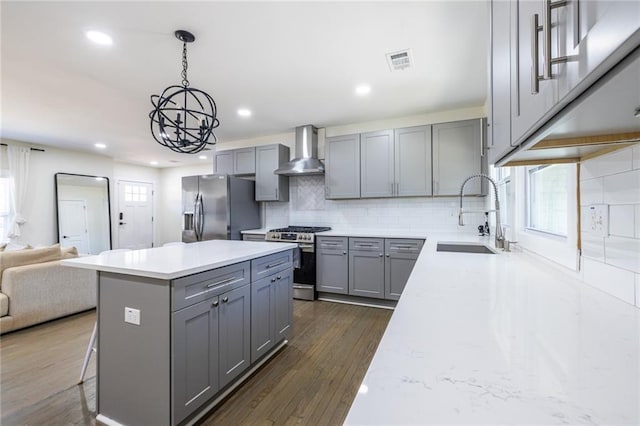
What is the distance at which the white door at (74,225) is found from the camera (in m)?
5.51

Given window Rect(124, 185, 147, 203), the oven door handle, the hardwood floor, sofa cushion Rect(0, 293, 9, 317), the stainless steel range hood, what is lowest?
the hardwood floor

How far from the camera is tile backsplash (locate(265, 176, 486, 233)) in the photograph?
12.2ft

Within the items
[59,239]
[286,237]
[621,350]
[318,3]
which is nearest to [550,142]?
[621,350]

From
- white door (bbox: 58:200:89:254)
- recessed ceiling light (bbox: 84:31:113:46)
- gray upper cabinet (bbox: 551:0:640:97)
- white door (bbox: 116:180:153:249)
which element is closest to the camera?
gray upper cabinet (bbox: 551:0:640:97)

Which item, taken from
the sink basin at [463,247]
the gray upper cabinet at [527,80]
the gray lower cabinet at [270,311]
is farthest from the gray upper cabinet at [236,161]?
the gray upper cabinet at [527,80]

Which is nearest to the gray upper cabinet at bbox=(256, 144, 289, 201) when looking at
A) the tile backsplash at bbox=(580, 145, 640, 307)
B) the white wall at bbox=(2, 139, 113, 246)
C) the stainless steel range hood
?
the stainless steel range hood

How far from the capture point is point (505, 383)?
0.49 m

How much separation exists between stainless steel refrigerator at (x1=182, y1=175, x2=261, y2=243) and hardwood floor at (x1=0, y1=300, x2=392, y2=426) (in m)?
1.72

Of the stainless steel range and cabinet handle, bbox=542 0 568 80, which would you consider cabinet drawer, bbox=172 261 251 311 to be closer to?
cabinet handle, bbox=542 0 568 80

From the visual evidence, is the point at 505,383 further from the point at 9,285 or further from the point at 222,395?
the point at 9,285

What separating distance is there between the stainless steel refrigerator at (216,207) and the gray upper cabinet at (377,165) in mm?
1869

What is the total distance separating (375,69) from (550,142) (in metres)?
2.09

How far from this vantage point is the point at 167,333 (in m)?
1.46

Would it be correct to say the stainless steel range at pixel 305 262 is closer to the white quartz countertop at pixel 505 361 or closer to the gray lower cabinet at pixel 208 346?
the gray lower cabinet at pixel 208 346
